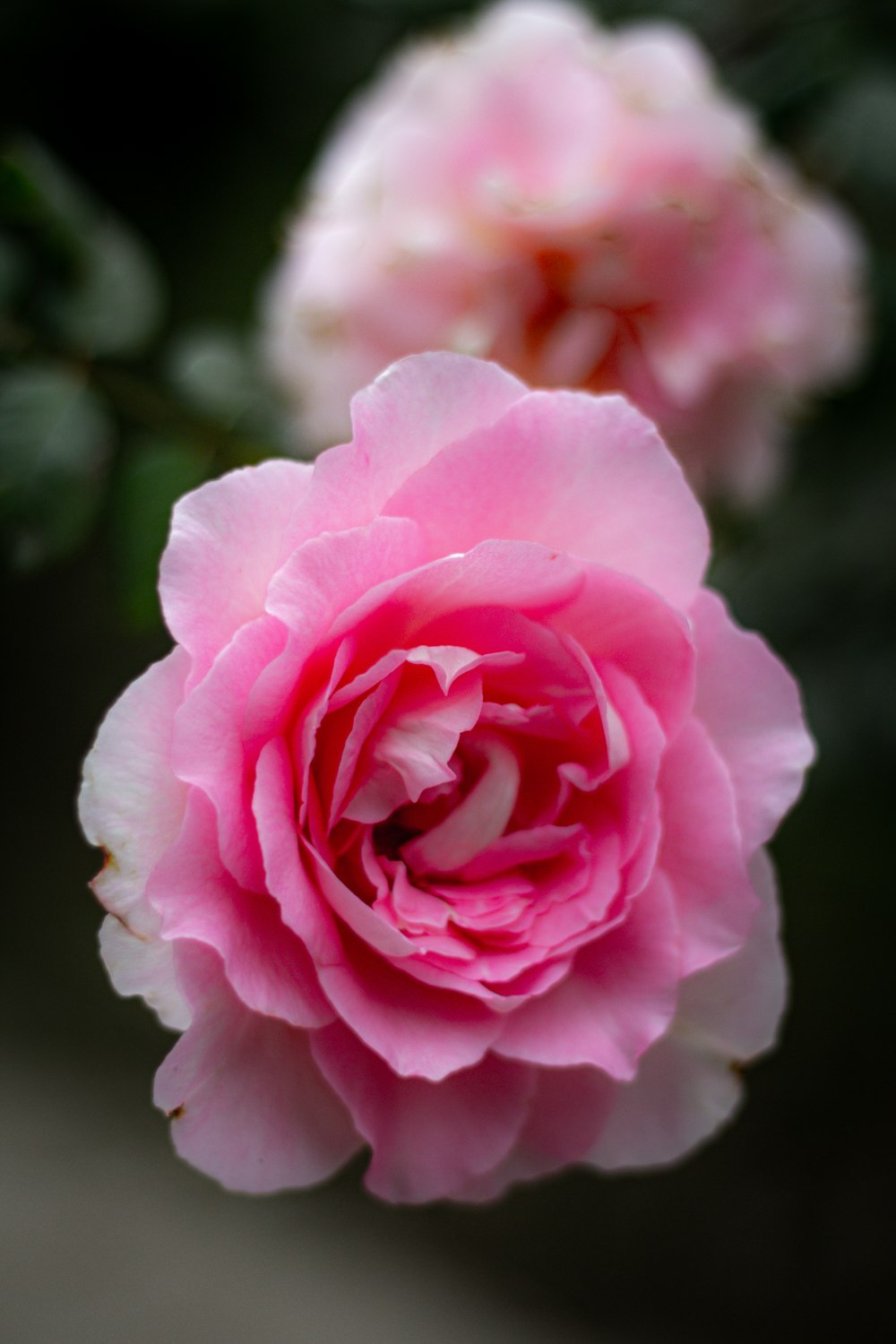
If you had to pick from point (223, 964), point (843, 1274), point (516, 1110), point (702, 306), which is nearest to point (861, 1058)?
point (843, 1274)

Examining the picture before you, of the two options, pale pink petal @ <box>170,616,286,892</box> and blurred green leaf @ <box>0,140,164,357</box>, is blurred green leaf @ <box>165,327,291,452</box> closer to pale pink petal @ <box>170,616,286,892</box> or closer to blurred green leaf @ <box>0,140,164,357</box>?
blurred green leaf @ <box>0,140,164,357</box>

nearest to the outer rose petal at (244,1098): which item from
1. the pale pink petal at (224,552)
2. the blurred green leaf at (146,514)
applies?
the pale pink petal at (224,552)

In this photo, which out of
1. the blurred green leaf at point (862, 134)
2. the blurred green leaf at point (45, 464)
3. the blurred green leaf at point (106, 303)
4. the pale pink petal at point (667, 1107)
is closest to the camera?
the pale pink petal at point (667, 1107)

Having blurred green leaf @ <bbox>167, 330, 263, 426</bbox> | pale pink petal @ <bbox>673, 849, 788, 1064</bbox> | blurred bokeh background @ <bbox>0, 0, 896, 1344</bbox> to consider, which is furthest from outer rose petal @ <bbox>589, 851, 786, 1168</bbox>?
blurred green leaf @ <bbox>167, 330, 263, 426</bbox>

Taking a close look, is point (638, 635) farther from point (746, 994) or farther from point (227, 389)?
point (227, 389)

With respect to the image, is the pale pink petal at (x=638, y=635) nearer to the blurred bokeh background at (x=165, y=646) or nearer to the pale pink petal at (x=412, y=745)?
the pale pink petal at (x=412, y=745)

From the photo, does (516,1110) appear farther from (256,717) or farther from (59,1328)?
(59,1328)

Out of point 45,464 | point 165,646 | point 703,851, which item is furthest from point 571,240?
point 165,646
